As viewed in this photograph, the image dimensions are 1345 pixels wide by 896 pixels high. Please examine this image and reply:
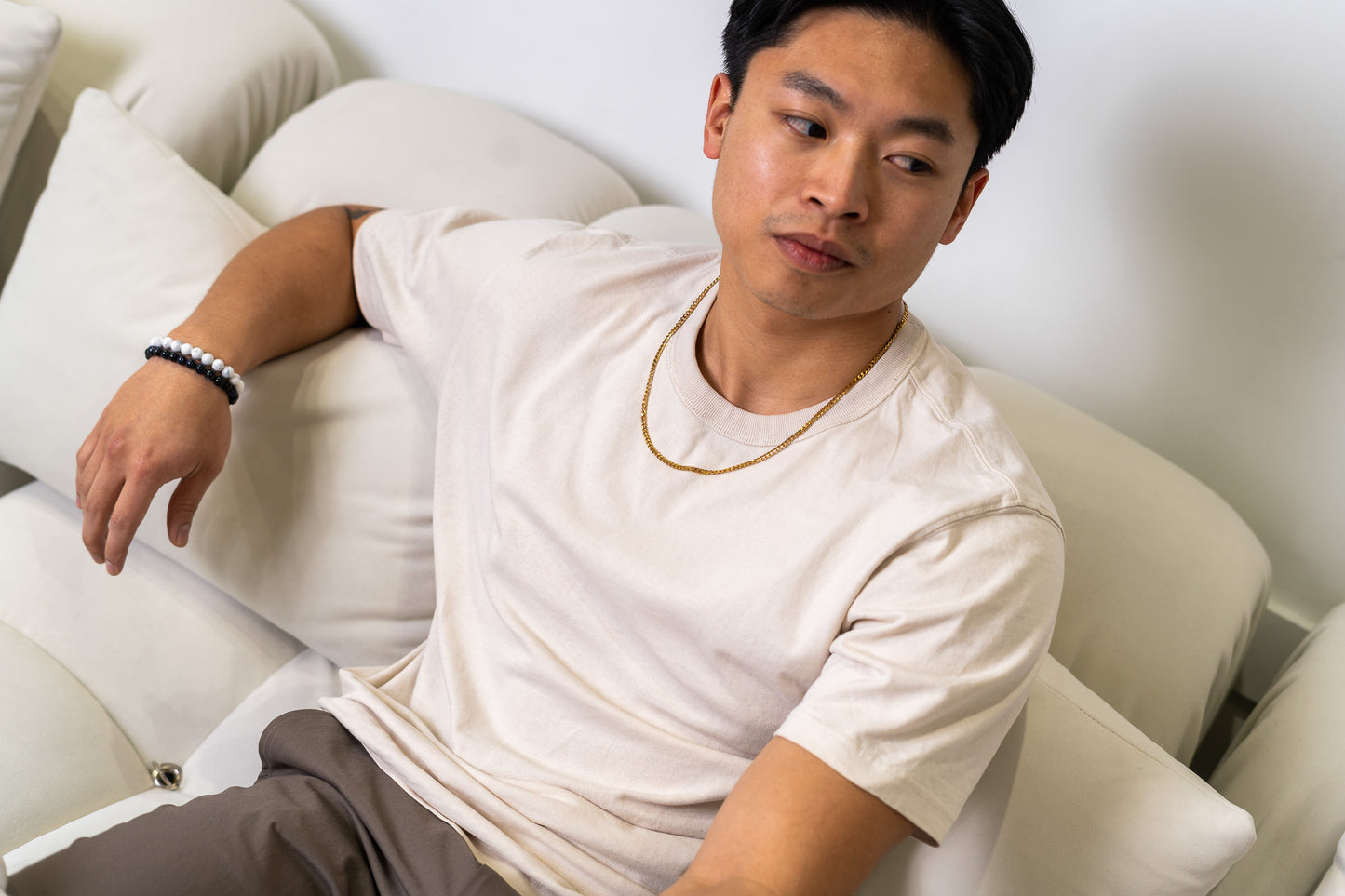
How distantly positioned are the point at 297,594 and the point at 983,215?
95cm

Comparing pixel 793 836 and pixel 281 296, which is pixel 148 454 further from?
pixel 793 836

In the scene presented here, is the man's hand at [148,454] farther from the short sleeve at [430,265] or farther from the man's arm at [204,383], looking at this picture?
the short sleeve at [430,265]

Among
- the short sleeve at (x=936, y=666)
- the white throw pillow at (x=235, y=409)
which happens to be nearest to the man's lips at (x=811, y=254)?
the short sleeve at (x=936, y=666)

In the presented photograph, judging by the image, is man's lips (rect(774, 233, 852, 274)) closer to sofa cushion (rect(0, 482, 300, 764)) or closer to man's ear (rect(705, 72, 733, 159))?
Result: man's ear (rect(705, 72, 733, 159))

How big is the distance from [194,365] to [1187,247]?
1.10 metres

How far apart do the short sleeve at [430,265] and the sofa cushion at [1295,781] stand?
0.88 metres

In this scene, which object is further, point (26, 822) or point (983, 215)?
point (983, 215)

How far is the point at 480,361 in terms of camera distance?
1.07m

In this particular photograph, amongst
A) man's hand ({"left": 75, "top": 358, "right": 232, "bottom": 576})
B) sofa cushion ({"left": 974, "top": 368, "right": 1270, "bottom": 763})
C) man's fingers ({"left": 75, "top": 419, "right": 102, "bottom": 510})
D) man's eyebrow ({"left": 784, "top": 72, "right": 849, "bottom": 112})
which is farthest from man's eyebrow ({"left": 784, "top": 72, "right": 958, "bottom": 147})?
man's fingers ({"left": 75, "top": 419, "right": 102, "bottom": 510})

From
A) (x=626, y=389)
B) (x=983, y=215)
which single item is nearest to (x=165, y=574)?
(x=626, y=389)

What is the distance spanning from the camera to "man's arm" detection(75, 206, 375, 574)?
1.03 metres

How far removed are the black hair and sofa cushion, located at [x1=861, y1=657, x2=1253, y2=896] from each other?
0.50 meters

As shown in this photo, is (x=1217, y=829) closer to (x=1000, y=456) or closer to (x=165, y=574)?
(x=1000, y=456)

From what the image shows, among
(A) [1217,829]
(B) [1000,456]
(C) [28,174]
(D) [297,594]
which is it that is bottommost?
(D) [297,594]
